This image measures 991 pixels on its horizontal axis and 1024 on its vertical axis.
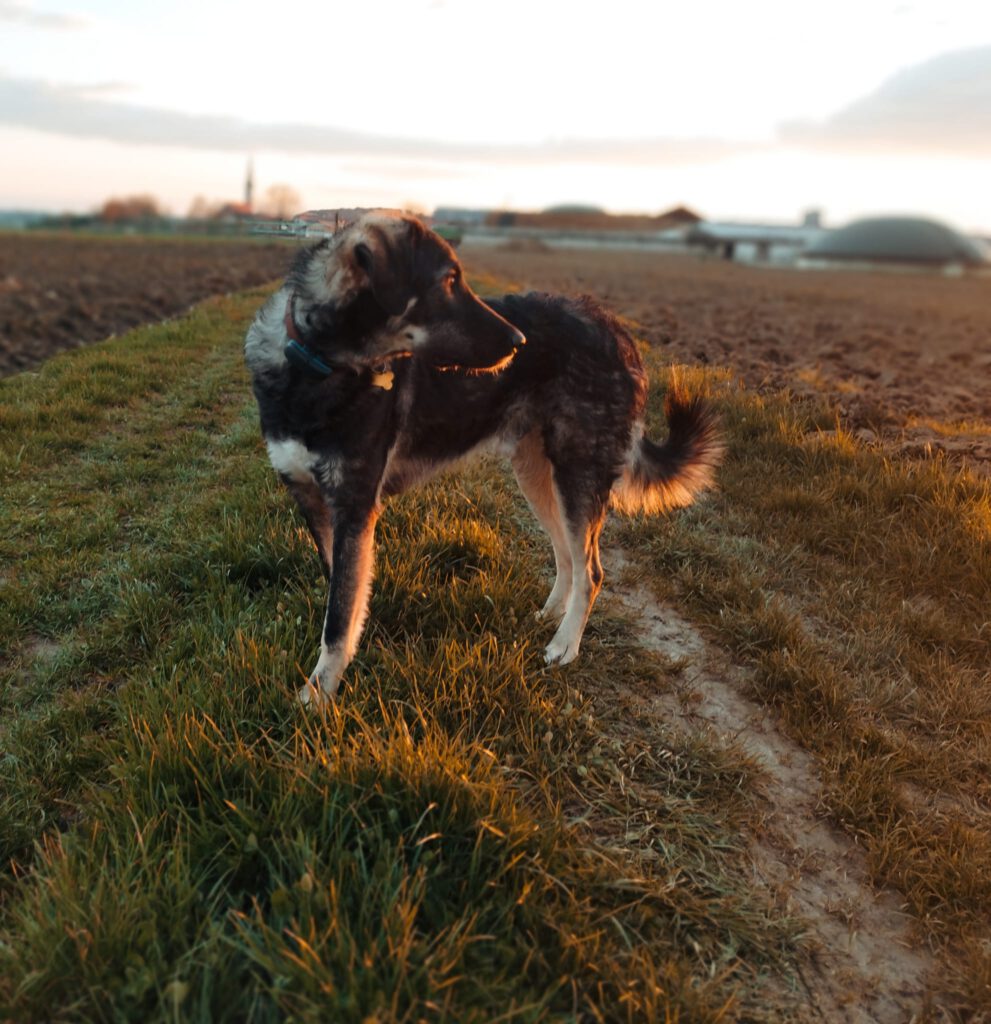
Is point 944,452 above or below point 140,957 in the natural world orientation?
above

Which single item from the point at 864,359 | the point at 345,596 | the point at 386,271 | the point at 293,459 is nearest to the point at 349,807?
the point at 345,596

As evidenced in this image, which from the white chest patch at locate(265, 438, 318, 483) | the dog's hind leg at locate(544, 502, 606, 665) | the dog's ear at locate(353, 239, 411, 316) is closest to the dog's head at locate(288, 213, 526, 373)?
the dog's ear at locate(353, 239, 411, 316)

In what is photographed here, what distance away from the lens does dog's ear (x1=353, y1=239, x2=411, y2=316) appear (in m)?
2.85

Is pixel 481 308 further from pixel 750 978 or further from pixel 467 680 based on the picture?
pixel 750 978

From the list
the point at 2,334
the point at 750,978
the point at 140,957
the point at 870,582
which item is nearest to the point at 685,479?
the point at 870,582

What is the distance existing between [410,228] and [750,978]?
2.95 metres

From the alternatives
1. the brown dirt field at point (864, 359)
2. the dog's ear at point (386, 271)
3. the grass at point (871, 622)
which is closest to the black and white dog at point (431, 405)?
the dog's ear at point (386, 271)

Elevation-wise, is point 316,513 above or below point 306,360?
below

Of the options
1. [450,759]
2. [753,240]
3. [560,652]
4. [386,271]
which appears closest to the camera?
[450,759]

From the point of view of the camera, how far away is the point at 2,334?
35.5ft

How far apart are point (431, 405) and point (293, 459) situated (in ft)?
2.35

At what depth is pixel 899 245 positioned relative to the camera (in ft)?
284

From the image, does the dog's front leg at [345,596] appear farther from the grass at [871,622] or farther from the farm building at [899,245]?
the farm building at [899,245]

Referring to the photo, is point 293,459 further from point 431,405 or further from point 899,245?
point 899,245
